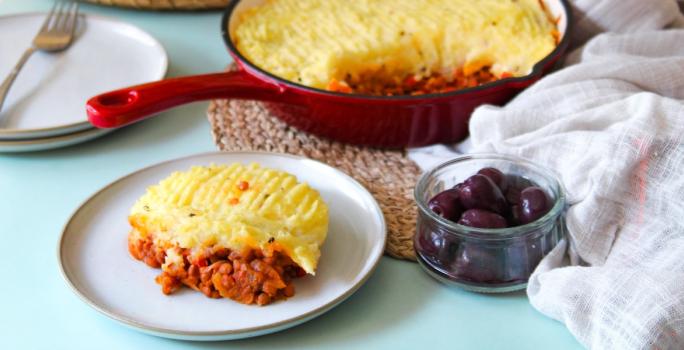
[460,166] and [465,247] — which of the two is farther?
[460,166]

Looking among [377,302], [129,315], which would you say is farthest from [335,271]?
[129,315]

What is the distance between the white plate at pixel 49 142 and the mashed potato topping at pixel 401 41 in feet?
1.02

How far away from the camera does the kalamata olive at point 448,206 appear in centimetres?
122

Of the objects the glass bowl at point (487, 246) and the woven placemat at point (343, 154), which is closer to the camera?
the glass bowl at point (487, 246)

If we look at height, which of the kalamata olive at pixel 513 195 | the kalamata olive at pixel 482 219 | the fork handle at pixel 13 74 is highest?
the kalamata olive at pixel 482 219

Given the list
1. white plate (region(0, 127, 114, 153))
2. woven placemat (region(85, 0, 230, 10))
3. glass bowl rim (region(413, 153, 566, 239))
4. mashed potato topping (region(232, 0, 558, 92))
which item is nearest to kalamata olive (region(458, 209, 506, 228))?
glass bowl rim (region(413, 153, 566, 239))

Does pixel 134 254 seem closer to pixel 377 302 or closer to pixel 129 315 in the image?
pixel 129 315

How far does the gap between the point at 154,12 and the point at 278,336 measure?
1.21 m

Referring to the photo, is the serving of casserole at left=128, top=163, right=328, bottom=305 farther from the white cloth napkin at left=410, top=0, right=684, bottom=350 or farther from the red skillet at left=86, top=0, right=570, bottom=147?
the white cloth napkin at left=410, top=0, right=684, bottom=350

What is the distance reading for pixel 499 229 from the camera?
3.81 feet

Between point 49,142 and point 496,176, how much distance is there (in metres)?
0.79

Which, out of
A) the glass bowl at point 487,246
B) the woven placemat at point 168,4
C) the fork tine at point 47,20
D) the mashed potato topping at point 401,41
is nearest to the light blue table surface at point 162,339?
the glass bowl at point 487,246

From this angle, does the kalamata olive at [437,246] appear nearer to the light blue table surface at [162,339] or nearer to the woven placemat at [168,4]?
the light blue table surface at [162,339]

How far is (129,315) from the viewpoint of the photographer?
1.16 metres
